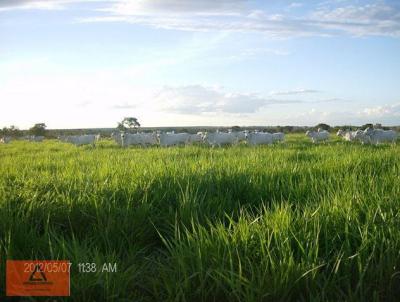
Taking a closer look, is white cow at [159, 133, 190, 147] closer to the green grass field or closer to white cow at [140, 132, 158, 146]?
white cow at [140, 132, 158, 146]

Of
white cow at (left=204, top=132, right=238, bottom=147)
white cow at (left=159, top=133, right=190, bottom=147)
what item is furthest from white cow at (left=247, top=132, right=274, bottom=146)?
white cow at (left=159, top=133, right=190, bottom=147)

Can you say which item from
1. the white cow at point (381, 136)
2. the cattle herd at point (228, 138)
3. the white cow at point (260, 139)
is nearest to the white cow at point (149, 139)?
the cattle herd at point (228, 138)

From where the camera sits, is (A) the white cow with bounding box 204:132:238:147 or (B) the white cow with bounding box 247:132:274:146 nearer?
(B) the white cow with bounding box 247:132:274:146

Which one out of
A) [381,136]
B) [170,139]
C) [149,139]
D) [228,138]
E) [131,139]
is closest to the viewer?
[381,136]

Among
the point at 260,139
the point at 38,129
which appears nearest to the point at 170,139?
the point at 260,139

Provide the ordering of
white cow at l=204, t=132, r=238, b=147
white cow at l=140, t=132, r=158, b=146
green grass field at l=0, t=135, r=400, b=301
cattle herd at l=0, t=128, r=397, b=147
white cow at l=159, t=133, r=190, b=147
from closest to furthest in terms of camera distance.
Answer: green grass field at l=0, t=135, r=400, b=301 → cattle herd at l=0, t=128, r=397, b=147 → white cow at l=204, t=132, r=238, b=147 → white cow at l=159, t=133, r=190, b=147 → white cow at l=140, t=132, r=158, b=146

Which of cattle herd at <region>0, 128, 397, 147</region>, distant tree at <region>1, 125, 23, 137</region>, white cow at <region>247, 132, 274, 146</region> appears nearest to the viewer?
cattle herd at <region>0, 128, 397, 147</region>

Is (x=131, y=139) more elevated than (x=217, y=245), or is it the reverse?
(x=131, y=139)

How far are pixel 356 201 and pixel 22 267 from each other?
3027 mm

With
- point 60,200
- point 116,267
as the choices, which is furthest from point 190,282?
point 60,200

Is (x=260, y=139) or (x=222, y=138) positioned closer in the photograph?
(x=260, y=139)

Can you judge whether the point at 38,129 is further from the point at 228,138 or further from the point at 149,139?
the point at 228,138

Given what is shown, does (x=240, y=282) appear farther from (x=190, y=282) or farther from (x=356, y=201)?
(x=356, y=201)

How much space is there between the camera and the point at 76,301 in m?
2.86
